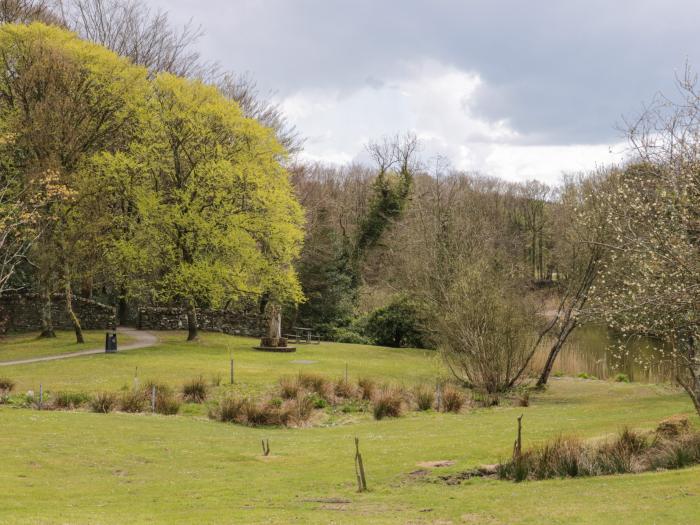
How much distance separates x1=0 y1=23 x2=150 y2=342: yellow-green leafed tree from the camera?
3447cm

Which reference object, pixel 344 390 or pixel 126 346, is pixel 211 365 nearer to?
pixel 344 390

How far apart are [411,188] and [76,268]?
3464 centimetres

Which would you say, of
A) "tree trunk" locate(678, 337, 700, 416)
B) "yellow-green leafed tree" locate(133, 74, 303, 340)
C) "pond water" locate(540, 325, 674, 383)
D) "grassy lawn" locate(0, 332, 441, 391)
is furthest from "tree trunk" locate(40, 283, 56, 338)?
"tree trunk" locate(678, 337, 700, 416)

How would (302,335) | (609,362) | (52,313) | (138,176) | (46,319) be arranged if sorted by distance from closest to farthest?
(609,362) < (46,319) < (138,176) < (52,313) < (302,335)

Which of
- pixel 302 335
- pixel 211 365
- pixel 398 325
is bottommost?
pixel 211 365

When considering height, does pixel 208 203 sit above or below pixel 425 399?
above

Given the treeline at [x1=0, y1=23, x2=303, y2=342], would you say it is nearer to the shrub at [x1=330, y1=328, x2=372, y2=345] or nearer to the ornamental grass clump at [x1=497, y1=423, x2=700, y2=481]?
the shrub at [x1=330, y1=328, x2=372, y2=345]

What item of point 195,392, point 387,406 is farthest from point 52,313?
point 387,406

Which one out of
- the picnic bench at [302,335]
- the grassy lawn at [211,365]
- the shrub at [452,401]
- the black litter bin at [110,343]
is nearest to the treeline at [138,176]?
the grassy lawn at [211,365]

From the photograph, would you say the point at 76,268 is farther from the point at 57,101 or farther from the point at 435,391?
the point at 435,391

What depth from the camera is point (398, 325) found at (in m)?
44.3

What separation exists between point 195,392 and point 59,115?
62.3 feet

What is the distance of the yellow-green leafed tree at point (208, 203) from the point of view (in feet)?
120

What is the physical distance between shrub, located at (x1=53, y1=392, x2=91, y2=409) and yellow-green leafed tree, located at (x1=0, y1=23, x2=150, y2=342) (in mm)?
14166
